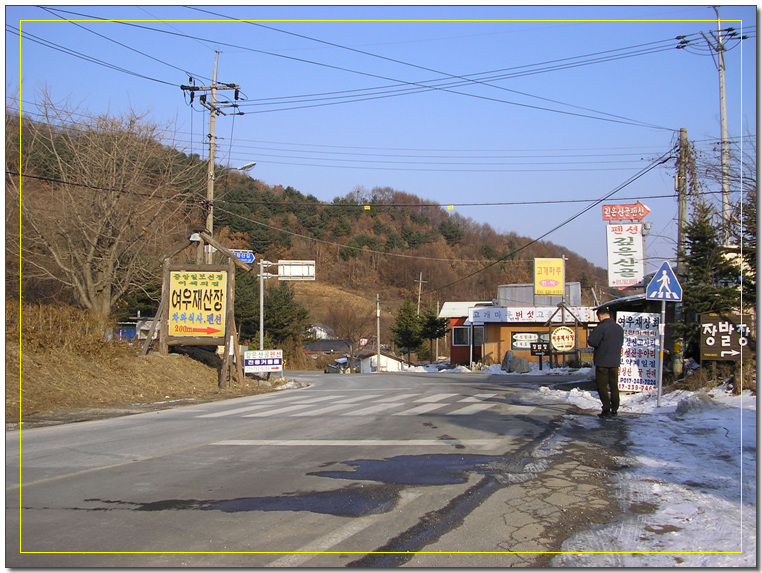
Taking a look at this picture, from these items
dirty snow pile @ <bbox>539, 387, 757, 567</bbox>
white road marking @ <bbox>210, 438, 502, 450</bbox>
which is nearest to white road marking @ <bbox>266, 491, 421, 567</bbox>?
dirty snow pile @ <bbox>539, 387, 757, 567</bbox>

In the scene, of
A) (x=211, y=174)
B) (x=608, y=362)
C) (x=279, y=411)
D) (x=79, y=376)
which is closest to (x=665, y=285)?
(x=608, y=362)

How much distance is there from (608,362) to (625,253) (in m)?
11.6

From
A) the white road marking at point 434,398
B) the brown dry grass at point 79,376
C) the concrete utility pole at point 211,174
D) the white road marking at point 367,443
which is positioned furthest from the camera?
the concrete utility pole at point 211,174

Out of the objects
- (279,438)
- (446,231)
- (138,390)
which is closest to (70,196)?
(138,390)

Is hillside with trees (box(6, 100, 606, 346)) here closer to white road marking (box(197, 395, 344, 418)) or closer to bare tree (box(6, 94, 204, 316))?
bare tree (box(6, 94, 204, 316))

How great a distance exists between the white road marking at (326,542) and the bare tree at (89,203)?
21.0 m

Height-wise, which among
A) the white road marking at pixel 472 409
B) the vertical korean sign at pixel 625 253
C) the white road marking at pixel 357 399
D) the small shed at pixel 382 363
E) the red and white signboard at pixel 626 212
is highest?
the red and white signboard at pixel 626 212

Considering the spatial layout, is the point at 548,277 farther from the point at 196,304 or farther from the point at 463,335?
the point at 196,304

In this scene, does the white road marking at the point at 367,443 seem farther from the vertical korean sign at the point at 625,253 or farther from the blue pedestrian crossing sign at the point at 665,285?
the vertical korean sign at the point at 625,253

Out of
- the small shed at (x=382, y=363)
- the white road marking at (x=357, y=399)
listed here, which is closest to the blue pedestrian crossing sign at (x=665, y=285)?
the white road marking at (x=357, y=399)

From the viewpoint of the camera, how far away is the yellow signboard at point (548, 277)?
47.3 meters

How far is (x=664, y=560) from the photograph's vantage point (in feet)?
14.3

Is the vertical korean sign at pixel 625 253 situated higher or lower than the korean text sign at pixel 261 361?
higher

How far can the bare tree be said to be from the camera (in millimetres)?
23703
